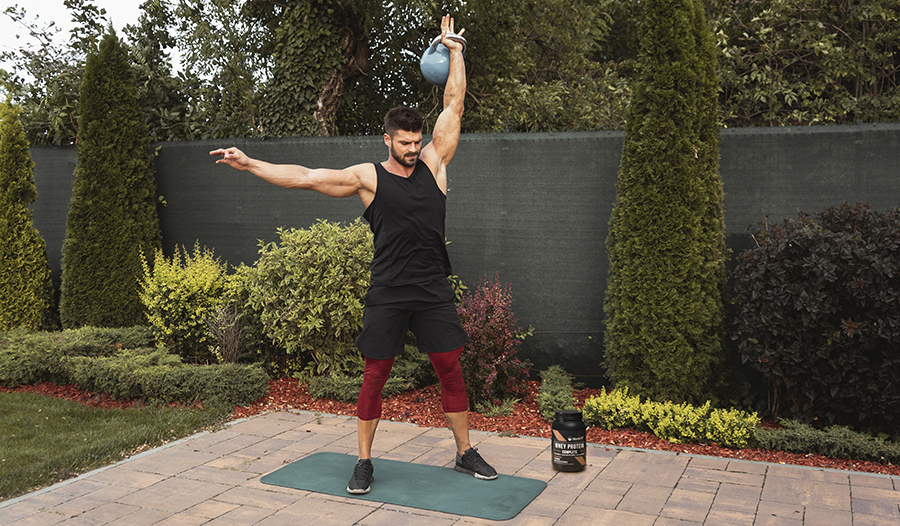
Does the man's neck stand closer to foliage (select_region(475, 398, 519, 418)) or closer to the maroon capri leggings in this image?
the maroon capri leggings

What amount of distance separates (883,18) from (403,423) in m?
6.17

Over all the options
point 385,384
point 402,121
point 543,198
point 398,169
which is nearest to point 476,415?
point 385,384

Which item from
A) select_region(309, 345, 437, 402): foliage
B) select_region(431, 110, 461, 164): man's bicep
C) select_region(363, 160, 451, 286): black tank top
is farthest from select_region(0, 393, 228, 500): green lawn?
select_region(431, 110, 461, 164): man's bicep

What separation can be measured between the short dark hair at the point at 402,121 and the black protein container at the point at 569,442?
70.2 inches

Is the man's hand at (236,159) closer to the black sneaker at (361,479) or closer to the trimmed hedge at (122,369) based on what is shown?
the black sneaker at (361,479)

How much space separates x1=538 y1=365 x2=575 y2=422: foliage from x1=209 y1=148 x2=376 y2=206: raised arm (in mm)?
2098

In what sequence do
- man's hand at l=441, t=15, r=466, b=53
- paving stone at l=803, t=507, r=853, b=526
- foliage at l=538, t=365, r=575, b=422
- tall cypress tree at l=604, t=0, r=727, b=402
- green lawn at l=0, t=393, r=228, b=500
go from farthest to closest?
foliage at l=538, t=365, r=575, b=422 → tall cypress tree at l=604, t=0, r=727, b=402 → man's hand at l=441, t=15, r=466, b=53 → green lawn at l=0, t=393, r=228, b=500 → paving stone at l=803, t=507, r=853, b=526

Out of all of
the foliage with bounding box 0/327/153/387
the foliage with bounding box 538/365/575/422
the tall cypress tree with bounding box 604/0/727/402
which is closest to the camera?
the tall cypress tree with bounding box 604/0/727/402

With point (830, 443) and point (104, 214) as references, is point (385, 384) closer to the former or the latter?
point (830, 443)

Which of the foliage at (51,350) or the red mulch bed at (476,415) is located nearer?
the red mulch bed at (476,415)

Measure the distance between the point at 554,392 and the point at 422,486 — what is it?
1.78m

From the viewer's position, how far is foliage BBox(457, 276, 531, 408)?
5.30m

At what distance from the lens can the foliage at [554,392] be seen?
5074mm

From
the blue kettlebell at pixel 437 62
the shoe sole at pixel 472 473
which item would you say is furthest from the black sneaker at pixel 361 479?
the blue kettlebell at pixel 437 62
